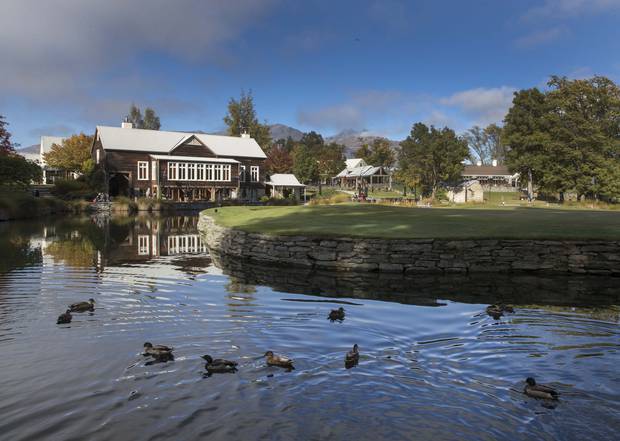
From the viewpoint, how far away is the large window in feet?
223

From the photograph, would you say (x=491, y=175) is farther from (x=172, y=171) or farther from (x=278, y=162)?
A: (x=172, y=171)

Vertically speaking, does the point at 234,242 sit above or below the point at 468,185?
below

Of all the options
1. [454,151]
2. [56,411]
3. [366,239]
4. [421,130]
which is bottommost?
[56,411]

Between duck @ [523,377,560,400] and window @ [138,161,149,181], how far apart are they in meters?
68.1

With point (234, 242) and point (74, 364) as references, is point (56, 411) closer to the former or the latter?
point (74, 364)

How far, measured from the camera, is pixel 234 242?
80.9 ft

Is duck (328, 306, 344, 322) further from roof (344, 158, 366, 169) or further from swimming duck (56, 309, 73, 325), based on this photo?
roof (344, 158, 366, 169)

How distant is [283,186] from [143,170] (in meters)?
22.6

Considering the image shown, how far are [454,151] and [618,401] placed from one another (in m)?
65.9

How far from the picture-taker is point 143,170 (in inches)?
2751

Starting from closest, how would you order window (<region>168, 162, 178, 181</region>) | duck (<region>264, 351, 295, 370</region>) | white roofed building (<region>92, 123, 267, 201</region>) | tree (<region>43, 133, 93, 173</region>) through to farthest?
1. duck (<region>264, 351, 295, 370</region>)
2. window (<region>168, 162, 178, 181</region>)
3. white roofed building (<region>92, 123, 267, 201</region>)
4. tree (<region>43, 133, 93, 173</region>)

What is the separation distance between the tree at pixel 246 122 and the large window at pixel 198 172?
30.4 meters

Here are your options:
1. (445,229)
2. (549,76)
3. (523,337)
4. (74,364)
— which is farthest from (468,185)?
(74,364)

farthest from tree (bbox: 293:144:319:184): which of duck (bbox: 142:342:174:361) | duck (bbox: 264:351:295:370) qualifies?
duck (bbox: 264:351:295:370)
